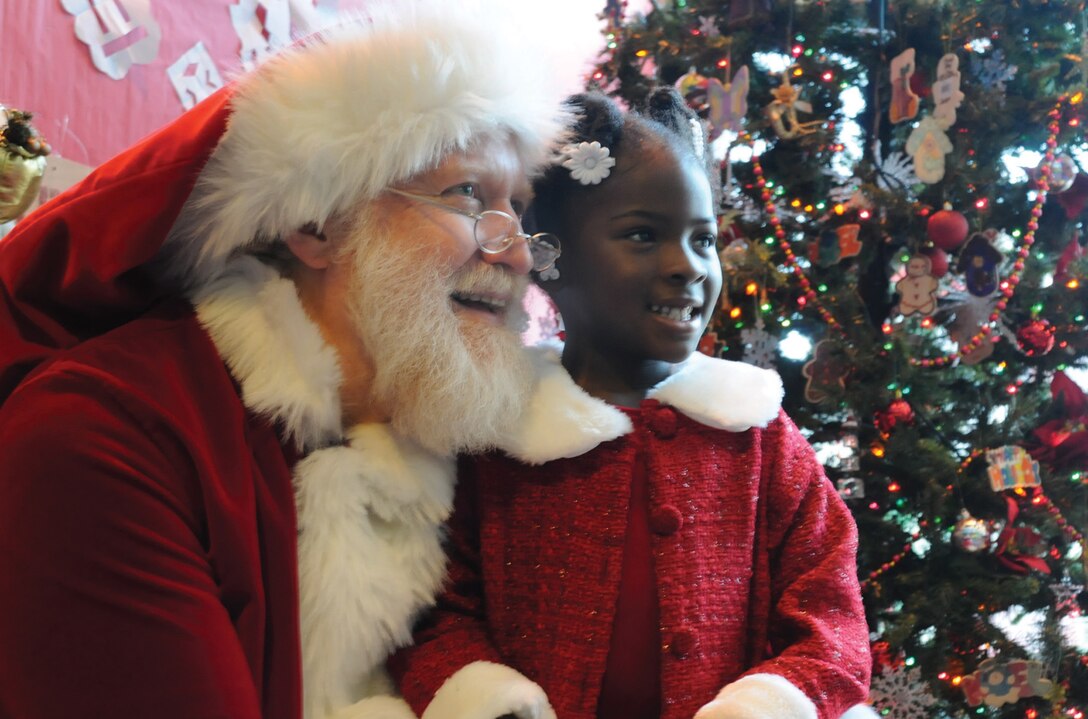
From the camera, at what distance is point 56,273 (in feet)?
4.40

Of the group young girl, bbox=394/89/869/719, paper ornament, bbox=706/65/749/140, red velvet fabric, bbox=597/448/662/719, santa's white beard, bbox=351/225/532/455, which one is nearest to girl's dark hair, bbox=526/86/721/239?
young girl, bbox=394/89/869/719

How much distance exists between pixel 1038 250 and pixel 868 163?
0.54m

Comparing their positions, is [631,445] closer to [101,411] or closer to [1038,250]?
[101,411]

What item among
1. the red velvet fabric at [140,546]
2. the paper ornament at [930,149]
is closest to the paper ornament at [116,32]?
the red velvet fabric at [140,546]

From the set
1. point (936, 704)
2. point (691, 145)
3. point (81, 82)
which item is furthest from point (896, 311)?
point (81, 82)

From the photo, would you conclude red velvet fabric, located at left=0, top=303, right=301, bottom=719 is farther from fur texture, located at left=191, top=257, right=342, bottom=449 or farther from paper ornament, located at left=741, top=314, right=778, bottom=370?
paper ornament, located at left=741, top=314, right=778, bottom=370

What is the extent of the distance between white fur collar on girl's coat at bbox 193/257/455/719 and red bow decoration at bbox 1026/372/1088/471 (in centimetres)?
182

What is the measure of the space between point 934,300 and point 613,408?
136 centimetres

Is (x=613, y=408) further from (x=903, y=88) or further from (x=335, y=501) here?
(x=903, y=88)

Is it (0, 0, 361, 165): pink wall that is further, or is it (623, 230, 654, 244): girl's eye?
(0, 0, 361, 165): pink wall

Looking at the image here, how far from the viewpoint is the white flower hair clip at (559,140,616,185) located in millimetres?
1543

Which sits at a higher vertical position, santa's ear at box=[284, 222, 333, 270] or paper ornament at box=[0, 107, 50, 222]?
paper ornament at box=[0, 107, 50, 222]

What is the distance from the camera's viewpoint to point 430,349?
1.44 meters

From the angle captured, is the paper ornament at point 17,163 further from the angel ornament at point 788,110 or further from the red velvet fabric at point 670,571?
the angel ornament at point 788,110
